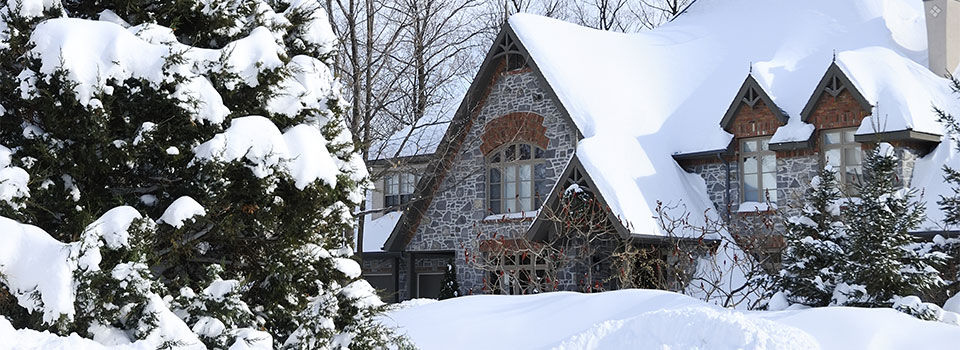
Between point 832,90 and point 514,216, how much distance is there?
6.48 m

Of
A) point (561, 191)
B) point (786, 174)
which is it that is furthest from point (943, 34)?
point (561, 191)

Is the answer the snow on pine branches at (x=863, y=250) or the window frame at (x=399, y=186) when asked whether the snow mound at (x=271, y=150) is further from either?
the window frame at (x=399, y=186)

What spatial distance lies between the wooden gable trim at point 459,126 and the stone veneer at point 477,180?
11 centimetres

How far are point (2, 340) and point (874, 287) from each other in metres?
10.0

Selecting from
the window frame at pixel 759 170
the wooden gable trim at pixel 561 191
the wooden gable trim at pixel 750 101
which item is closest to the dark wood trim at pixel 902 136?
the wooden gable trim at pixel 750 101

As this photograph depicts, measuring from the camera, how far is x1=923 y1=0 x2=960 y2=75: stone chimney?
809 inches

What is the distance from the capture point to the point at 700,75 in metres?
23.3

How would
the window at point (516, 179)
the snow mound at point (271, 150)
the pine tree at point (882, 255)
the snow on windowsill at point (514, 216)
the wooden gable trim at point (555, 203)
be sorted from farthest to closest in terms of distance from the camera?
the window at point (516, 179) → the snow on windowsill at point (514, 216) → the wooden gable trim at point (555, 203) → the pine tree at point (882, 255) → the snow mound at point (271, 150)

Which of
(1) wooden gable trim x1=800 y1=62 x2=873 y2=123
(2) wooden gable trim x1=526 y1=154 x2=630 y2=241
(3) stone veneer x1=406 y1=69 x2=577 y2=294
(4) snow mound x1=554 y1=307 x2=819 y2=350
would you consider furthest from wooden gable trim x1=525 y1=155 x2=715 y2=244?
(4) snow mound x1=554 y1=307 x2=819 y2=350

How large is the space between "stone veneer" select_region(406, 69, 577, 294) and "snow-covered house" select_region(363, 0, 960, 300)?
3 cm

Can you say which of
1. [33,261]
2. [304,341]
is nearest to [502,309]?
[304,341]

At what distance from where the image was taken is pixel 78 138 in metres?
8.18

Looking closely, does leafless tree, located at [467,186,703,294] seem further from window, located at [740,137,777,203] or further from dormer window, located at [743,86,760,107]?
dormer window, located at [743,86,760,107]

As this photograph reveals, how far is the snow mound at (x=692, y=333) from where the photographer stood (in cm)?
926
